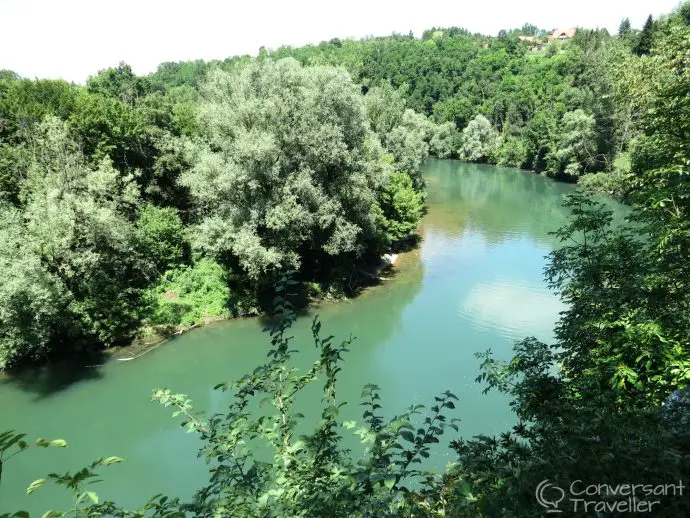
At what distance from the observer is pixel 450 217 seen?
36.0 meters

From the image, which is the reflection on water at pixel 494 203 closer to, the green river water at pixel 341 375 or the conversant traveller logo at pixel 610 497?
the green river water at pixel 341 375

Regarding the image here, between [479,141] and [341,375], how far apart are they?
5744 cm

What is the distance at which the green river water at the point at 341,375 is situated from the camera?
466 inches

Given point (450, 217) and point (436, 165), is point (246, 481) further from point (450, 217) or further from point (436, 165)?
point (436, 165)

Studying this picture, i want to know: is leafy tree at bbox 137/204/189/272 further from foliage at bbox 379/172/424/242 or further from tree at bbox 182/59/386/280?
foliage at bbox 379/172/424/242

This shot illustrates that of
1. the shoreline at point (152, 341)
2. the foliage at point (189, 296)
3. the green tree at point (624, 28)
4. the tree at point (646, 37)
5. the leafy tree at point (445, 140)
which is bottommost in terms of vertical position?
the shoreline at point (152, 341)

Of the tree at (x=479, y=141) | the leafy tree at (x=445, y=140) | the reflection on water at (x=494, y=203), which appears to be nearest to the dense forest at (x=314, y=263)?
the reflection on water at (x=494, y=203)

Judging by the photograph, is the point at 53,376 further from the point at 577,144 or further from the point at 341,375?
the point at 577,144

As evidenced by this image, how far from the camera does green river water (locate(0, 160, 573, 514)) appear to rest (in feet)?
38.8

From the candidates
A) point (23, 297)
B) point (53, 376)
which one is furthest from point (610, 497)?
point (53, 376)

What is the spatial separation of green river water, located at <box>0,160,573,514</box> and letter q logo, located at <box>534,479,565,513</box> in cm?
719

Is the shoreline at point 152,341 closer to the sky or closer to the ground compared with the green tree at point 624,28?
closer to the ground

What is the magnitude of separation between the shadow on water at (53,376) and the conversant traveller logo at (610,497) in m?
16.1

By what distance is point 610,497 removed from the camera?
293 cm
